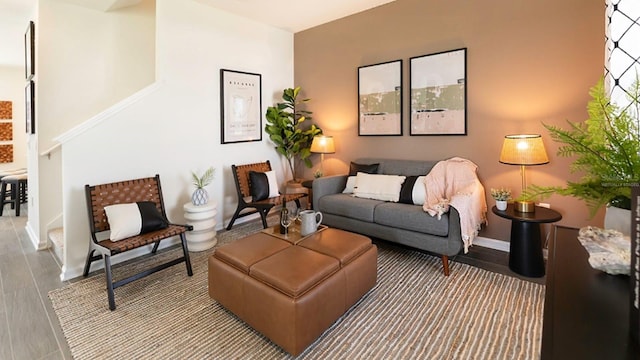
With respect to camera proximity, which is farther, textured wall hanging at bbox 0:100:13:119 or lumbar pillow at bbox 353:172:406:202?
textured wall hanging at bbox 0:100:13:119

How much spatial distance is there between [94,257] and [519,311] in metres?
3.57

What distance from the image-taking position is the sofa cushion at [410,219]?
2721 millimetres

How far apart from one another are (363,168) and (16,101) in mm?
7882

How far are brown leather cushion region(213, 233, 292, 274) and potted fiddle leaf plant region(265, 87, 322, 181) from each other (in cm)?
248

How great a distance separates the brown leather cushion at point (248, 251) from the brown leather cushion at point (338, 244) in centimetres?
20

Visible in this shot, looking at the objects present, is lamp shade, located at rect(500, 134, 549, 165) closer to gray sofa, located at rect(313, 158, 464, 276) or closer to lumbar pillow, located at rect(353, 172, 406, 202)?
gray sofa, located at rect(313, 158, 464, 276)

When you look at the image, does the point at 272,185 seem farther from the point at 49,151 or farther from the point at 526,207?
the point at 526,207

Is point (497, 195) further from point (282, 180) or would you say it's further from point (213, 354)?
point (282, 180)

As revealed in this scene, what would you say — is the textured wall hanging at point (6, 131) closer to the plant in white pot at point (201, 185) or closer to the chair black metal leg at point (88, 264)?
the plant in white pot at point (201, 185)

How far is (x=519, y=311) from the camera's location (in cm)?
217

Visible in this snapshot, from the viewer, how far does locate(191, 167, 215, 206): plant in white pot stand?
341cm

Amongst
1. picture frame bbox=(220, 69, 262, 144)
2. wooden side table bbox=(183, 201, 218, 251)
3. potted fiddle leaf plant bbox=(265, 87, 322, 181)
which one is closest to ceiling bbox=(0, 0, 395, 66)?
picture frame bbox=(220, 69, 262, 144)

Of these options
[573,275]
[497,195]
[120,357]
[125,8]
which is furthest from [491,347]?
[125,8]

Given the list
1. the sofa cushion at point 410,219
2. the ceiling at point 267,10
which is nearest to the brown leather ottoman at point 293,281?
the sofa cushion at point 410,219
